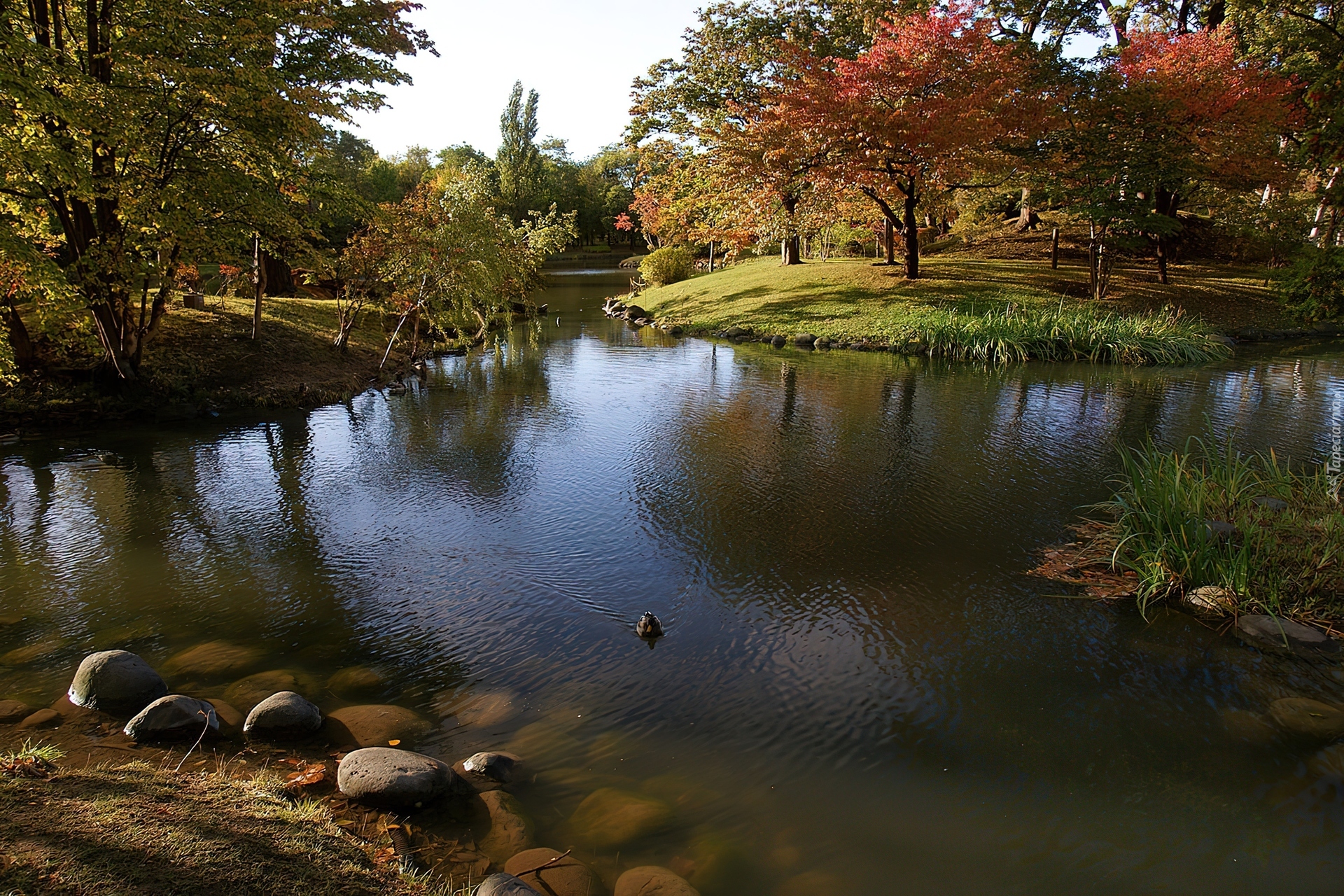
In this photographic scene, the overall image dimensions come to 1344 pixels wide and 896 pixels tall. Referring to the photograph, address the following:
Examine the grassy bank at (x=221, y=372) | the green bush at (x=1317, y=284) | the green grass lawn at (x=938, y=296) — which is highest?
the green grass lawn at (x=938, y=296)

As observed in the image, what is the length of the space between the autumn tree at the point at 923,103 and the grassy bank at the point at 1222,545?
16767 millimetres

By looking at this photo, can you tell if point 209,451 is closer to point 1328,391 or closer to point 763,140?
point 763,140

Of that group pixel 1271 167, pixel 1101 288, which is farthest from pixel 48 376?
pixel 1271 167

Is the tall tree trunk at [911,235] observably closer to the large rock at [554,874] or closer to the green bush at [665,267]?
the green bush at [665,267]

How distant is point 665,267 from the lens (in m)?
37.7

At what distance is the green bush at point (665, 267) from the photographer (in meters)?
37.7

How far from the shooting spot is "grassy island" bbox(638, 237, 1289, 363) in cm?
1916

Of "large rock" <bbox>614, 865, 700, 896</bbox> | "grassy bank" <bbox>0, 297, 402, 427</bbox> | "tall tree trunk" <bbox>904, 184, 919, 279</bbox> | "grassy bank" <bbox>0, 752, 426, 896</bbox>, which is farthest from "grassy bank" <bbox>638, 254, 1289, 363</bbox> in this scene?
"grassy bank" <bbox>0, 752, 426, 896</bbox>

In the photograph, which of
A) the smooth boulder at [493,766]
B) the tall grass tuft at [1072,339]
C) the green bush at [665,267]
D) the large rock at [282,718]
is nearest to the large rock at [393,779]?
the smooth boulder at [493,766]

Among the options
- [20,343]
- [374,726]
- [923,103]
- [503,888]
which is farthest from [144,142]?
[923,103]

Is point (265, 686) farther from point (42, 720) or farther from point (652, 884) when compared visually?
point (652, 884)

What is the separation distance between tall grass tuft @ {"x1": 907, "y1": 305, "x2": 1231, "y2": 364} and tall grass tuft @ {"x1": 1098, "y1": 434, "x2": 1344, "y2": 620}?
12.3m

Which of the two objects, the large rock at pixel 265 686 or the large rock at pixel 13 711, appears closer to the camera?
the large rock at pixel 13 711

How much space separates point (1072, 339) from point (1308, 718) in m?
16.4
